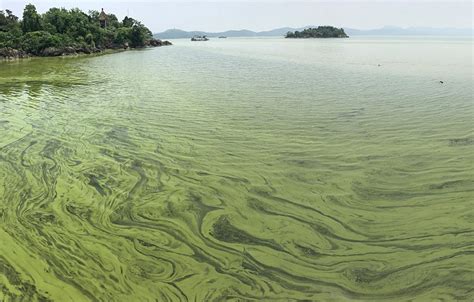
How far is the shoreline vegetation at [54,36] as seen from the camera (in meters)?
46.7

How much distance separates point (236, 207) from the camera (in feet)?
17.6

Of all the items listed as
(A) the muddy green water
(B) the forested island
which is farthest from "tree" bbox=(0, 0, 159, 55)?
(B) the forested island

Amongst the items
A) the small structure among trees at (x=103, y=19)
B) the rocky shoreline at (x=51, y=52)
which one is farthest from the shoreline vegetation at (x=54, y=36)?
the small structure among trees at (x=103, y=19)

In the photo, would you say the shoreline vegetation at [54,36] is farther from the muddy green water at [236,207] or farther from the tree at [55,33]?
the muddy green water at [236,207]

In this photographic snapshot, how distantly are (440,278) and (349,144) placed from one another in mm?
4891

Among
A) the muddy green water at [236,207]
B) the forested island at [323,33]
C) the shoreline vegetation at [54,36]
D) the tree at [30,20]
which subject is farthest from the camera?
the forested island at [323,33]

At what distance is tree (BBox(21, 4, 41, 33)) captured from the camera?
53.8m

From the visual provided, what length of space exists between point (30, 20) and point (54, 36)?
658 centimetres

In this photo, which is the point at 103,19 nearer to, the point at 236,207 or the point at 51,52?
the point at 51,52

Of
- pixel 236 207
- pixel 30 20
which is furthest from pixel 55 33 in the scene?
pixel 236 207

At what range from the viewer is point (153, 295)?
359cm

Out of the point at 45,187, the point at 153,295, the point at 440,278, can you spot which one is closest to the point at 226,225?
the point at 153,295

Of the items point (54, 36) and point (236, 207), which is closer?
point (236, 207)

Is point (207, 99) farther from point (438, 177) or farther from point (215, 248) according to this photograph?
point (215, 248)
